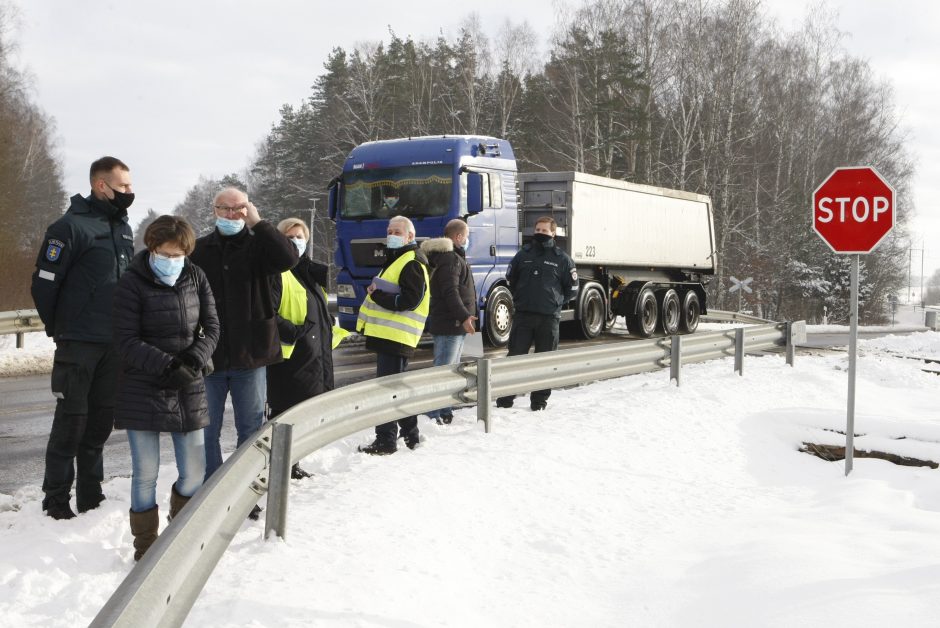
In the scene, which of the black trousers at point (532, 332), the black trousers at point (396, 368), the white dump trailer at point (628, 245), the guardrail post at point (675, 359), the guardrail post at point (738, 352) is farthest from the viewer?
the white dump trailer at point (628, 245)

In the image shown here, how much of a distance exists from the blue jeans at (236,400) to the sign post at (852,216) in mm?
4948

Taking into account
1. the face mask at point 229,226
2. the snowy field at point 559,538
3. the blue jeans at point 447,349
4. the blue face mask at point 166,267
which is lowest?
the snowy field at point 559,538

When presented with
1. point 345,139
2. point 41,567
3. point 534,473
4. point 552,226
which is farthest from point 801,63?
point 41,567

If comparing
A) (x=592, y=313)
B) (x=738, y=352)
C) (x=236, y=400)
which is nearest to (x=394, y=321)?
(x=236, y=400)

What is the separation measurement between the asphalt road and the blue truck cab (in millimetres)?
1608

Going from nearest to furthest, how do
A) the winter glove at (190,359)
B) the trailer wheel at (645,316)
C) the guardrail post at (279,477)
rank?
the winter glove at (190,359), the guardrail post at (279,477), the trailer wheel at (645,316)

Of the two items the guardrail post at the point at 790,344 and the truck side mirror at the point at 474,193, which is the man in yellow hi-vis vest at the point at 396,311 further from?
the guardrail post at the point at 790,344

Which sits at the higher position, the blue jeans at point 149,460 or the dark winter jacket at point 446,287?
the dark winter jacket at point 446,287

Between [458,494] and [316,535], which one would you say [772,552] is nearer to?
[458,494]

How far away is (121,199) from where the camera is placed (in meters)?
4.89

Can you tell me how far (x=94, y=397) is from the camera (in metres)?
4.93

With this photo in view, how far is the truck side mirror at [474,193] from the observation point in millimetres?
13273

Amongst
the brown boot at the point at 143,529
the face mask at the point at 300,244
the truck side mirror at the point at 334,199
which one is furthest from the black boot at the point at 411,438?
the truck side mirror at the point at 334,199

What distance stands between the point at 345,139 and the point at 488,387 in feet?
119
